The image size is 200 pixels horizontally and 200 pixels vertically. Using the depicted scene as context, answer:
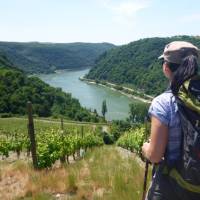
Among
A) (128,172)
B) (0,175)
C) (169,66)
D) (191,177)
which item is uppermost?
(169,66)

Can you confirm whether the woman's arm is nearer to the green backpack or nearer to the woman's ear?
the green backpack

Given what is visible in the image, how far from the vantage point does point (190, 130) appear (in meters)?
3.02

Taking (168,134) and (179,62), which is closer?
(168,134)

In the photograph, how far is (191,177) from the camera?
9.87 ft

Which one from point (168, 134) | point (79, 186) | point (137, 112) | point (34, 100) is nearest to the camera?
point (168, 134)

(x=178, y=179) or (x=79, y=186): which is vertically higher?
(x=178, y=179)

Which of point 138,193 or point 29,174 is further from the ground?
point 138,193

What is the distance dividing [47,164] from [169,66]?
380 inches

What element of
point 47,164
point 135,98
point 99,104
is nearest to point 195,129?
point 47,164

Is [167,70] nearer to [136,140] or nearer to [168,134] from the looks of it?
[168,134]

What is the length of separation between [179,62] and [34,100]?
396 feet

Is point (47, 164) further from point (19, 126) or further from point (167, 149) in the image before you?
point (19, 126)

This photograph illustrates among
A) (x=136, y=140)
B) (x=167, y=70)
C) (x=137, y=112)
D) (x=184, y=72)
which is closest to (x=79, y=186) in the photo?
(x=167, y=70)

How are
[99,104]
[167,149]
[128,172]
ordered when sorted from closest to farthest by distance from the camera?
1. [167,149]
2. [128,172]
3. [99,104]
